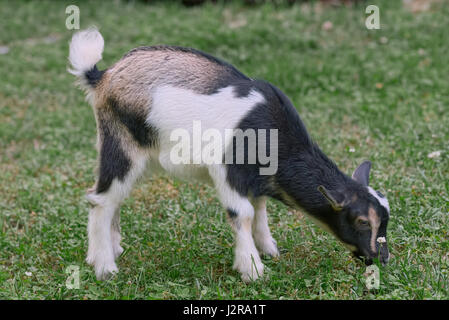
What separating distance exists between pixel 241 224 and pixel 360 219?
0.86 metres

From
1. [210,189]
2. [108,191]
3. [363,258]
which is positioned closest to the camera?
[363,258]

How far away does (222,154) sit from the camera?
180 inches

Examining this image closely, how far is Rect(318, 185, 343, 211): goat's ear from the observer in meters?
4.40

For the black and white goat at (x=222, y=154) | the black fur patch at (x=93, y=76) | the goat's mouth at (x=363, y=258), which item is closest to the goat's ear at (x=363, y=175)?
the black and white goat at (x=222, y=154)

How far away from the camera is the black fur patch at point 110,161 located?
15.7 feet

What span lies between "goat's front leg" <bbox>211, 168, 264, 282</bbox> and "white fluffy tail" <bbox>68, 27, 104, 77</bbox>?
1366mm

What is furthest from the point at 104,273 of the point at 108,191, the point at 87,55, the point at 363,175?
the point at 363,175

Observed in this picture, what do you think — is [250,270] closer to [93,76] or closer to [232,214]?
[232,214]

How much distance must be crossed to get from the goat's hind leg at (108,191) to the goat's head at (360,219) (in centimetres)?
145

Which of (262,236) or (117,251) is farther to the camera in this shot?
(117,251)

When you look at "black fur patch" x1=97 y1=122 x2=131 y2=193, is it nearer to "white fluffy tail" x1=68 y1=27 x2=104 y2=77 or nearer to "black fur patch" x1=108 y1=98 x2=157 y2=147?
"black fur patch" x1=108 y1=98 x2=157 y2=147

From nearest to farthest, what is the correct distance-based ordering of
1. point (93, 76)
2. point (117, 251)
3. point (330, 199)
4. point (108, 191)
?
point (330, 199), point (108, 191), point (93, 76), point (117, 251)

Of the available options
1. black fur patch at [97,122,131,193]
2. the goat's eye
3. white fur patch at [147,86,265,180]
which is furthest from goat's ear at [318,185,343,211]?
black fur patch at [97,122,131,193]
